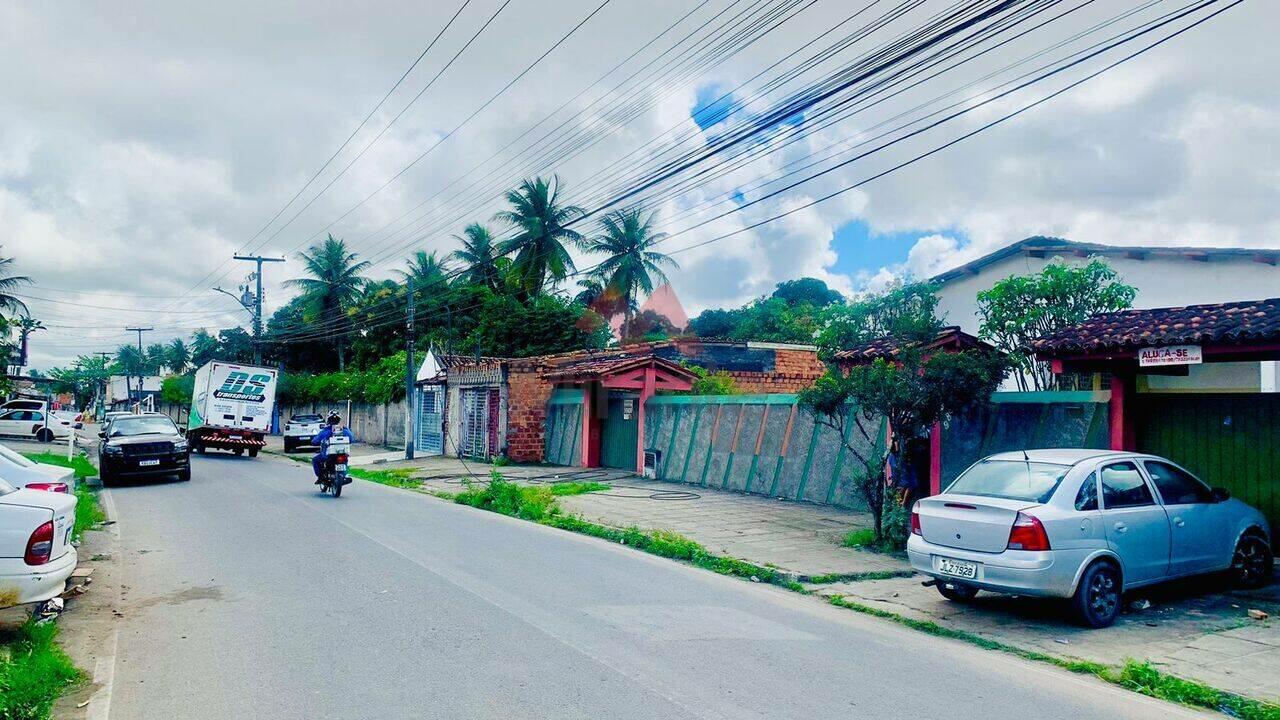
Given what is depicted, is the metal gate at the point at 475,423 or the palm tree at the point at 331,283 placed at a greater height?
the palm tree at the point at 331,283

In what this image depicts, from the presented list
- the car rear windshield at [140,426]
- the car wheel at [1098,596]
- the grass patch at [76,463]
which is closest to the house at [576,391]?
the car rear windshield at [140,426]

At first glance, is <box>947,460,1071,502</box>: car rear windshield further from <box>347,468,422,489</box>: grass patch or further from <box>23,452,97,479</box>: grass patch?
<box>23,452,97,479</box>: grass patch

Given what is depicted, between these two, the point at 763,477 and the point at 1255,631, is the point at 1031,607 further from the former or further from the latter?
the point at 763,477

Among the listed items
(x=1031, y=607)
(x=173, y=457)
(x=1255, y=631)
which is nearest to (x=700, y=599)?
(x=1031, y=607)

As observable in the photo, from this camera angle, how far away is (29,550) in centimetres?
626

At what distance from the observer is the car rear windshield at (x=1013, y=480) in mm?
7765

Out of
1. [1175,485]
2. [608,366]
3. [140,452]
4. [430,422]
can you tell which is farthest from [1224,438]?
[430,422]

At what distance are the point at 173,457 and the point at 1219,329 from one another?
62.6ft

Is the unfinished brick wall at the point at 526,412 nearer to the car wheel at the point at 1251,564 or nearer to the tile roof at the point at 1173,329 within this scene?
the tile roof at the point at 1173,329

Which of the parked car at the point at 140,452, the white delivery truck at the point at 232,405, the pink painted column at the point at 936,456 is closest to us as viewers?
the pink painted column at the point at 936,456

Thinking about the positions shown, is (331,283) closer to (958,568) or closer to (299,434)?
(299,434)

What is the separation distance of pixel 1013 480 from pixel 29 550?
799 cm

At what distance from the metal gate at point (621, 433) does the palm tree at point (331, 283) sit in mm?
33596

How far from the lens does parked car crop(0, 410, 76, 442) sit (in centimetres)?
3822
